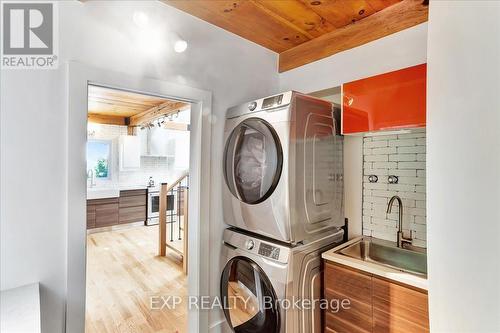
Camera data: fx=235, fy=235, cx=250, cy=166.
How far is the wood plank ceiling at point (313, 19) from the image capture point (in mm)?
1591

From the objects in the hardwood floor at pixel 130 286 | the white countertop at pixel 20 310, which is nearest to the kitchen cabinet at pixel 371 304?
the hardwood floor at pixel 130 286

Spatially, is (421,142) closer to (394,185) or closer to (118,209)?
(394,185)

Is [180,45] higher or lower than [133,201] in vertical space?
higher

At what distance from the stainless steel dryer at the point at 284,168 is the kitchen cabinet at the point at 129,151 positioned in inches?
171

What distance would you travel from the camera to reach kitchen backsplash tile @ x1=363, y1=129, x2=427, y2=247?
5.67ft

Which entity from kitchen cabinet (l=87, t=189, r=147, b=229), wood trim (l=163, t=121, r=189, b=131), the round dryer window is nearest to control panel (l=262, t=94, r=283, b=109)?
the round dryer window

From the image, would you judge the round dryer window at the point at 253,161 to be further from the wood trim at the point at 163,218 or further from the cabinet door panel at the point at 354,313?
the wood trim at the point at 163,218

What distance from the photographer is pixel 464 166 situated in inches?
32.6

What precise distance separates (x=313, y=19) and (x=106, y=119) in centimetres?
534

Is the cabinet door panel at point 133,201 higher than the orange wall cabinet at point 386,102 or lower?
lower

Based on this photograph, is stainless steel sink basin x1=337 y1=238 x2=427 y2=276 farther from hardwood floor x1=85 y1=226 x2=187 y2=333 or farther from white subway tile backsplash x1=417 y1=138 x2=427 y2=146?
hardwood floor x1=85 y1=226 x2=187 y2=333

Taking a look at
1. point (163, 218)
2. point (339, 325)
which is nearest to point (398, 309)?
point (339, 325)

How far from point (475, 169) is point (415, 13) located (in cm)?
131

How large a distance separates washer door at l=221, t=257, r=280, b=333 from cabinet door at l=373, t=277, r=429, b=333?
1.98ft
